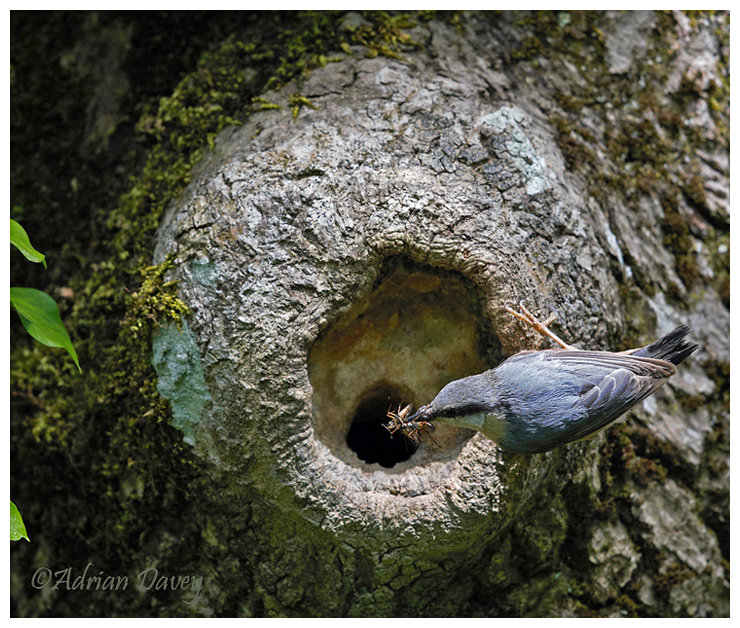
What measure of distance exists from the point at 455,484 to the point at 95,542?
4.76 ft

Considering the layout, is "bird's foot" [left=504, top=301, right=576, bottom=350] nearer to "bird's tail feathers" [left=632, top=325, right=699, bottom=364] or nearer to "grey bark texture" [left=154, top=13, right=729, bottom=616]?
"grey bark texture" [left=154, top=13, right=729, bottom=616]

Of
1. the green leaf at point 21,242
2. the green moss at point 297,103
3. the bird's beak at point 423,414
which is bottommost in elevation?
the bird's beak at point 423,414

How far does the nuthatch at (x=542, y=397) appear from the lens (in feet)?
7.22

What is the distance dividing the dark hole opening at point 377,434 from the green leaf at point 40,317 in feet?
4.08

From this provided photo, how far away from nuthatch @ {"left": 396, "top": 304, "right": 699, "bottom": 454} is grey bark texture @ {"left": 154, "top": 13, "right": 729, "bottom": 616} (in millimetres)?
113

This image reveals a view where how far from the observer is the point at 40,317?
1639mm

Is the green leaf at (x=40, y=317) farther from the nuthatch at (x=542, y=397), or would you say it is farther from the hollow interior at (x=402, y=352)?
the nuthatch at (x=542, y=397)

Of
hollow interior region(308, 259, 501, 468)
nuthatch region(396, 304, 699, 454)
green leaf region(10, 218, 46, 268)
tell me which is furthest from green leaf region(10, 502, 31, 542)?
nuthatch region(396, 304, 699, 454)

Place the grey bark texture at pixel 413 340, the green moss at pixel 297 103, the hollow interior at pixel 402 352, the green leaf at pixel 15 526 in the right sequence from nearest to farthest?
1. the green leaf at pixel 15 526
2. the grey bark texture at pixel 413 340
3. the hollow interior at pixel 402 352
4. the green moss at pixel 297 103

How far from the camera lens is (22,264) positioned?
3.05m

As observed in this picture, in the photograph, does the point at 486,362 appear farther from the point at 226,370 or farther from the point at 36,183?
the point at 36,183

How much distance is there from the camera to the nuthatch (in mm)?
2199

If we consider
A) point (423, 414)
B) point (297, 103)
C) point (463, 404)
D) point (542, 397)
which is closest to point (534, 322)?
point (542, 397)

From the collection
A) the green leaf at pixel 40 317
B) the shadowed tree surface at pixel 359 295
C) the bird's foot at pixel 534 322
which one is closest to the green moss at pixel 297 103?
the shadowed tree surface at pixel 359 295
